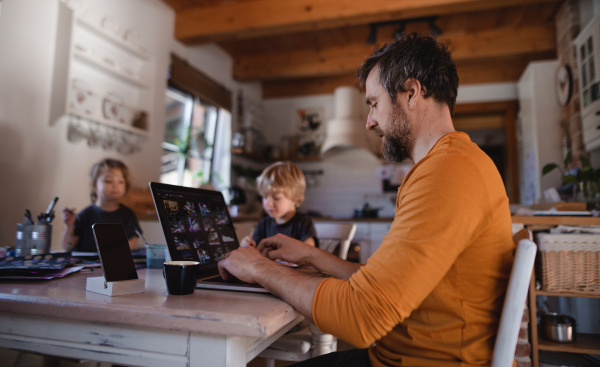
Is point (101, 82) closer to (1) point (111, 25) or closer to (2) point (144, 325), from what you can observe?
(1) point (111, 25)

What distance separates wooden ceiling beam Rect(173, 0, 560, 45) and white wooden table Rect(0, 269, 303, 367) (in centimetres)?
319

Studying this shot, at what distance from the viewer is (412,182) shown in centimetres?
82

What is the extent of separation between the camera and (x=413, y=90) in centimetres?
101

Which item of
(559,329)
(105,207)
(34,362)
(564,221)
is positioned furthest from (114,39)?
(559,329)

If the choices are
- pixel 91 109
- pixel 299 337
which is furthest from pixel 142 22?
pixel 299 337

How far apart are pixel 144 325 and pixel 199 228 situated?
48cm

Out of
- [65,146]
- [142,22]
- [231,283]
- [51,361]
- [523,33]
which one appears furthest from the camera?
[523,33]

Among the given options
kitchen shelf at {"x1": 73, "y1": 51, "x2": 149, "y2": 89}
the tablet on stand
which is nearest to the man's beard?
the tablet on stand

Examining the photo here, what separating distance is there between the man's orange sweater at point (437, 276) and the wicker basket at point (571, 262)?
1418 millimetres

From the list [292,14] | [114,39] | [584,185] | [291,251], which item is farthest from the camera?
[292,14]

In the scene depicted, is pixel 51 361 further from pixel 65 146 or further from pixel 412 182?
pixel 412 182

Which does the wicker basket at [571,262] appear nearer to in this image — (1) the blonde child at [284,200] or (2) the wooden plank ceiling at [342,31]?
(1) the blonde child at [284,200]

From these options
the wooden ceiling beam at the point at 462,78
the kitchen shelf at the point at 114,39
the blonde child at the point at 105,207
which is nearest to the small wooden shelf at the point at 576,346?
the blonde child at the point at 105,207

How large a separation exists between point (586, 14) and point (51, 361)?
481 cm
